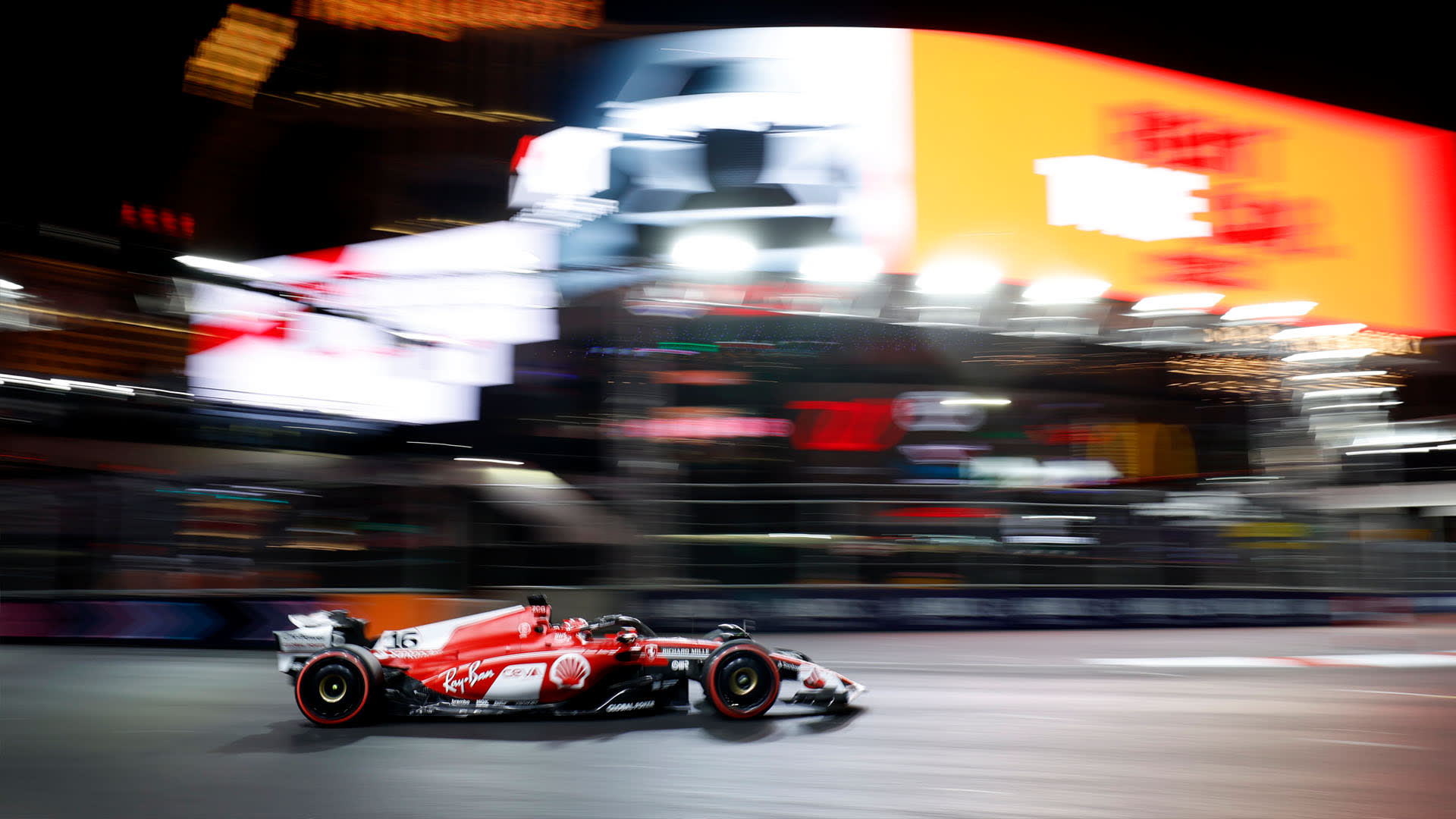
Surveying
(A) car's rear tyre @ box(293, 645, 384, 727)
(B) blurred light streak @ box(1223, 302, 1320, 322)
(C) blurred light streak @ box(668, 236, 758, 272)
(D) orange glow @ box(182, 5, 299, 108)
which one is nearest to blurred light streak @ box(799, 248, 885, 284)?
(C) blurred light streak @ box(668, 236, 758, 272)

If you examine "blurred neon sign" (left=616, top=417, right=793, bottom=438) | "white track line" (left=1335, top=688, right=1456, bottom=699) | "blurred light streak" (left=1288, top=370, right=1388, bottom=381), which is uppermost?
"blurred light streak" (left=1288, top=370, right=1388, bottom=381)

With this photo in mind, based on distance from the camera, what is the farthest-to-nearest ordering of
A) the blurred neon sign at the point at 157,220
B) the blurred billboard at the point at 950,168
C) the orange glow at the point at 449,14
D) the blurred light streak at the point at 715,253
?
the blurred neon sign at the point at 157,220, the orange glow at the point at 449,14, the blurred billboard at the point at 950,168, the blurred light streak at the point at 715,253

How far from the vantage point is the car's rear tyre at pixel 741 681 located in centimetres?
582

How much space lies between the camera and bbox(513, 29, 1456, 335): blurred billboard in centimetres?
1393

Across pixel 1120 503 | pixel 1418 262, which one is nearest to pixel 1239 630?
pixel 1120 503

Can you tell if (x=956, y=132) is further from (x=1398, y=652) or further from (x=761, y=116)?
(x=1398, y=652)

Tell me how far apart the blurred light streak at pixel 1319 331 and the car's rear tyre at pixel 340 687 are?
15160mm

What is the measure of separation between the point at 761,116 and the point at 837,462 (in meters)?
5.49

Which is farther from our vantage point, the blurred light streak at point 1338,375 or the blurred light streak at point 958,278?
the blurred light streak at point 1338,375

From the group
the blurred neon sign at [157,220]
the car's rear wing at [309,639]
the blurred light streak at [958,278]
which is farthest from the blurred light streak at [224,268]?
the car's rear wing at [309,639]

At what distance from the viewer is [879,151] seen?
13938 mm

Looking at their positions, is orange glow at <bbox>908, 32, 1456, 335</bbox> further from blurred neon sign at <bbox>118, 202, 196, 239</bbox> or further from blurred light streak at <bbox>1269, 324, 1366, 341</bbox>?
blurred neon sign at <bbox>118, 202, 196, 239</bbox>

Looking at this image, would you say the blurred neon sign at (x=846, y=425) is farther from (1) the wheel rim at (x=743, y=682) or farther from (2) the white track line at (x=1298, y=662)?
(1) the wheel rim at (x=743, y=682)

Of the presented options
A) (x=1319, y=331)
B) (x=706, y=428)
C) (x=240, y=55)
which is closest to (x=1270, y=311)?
(x=1319, y=331)
